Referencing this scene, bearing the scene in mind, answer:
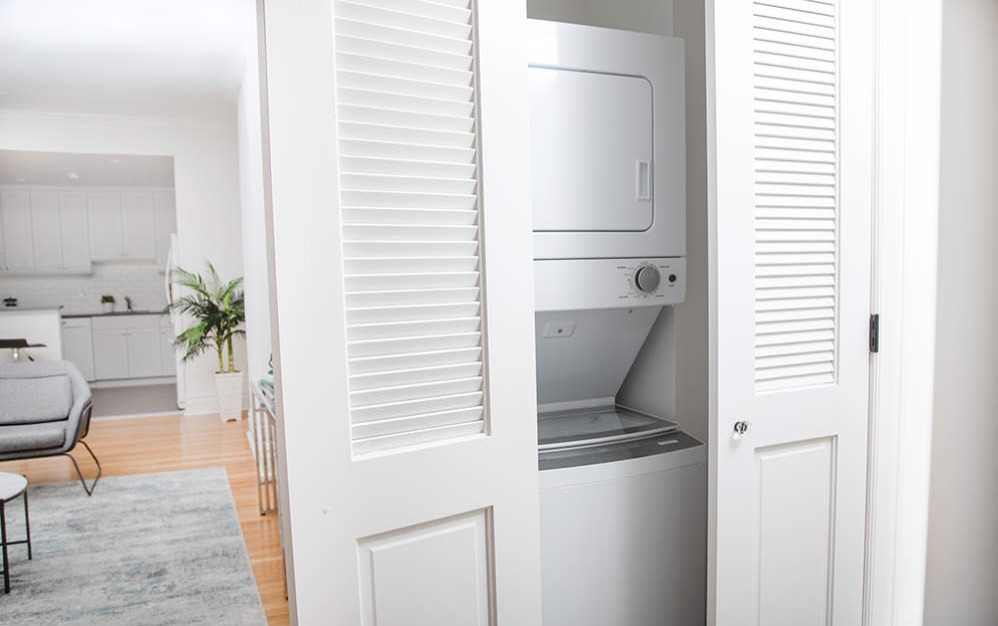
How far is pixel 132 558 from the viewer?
2.95 m

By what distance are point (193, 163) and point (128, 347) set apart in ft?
9.74

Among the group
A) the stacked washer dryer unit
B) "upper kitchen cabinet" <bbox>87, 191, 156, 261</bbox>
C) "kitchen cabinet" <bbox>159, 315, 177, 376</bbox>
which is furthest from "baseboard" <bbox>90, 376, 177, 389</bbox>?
the stacked washer dryer unit

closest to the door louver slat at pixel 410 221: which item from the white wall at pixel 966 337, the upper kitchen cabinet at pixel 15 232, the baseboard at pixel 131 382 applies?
the white wall at pixel 966 337

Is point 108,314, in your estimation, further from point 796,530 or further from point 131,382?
point 796,530

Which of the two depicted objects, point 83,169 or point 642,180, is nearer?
point 642,180

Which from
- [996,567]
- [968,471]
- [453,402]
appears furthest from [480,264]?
[996,567]

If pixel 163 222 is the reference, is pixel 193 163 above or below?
above

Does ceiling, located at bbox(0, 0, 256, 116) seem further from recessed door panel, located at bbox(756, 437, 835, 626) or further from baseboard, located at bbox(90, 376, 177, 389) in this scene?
recessed door panel, located at bbox(756, 437, 835, 626)

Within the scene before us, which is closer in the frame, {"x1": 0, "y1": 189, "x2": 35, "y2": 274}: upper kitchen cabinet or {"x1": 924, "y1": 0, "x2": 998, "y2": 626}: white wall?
{"x1": 924, "y1": 0, "x2": 998, "y2": 626}: white wall

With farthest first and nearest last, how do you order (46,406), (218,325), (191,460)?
(218,325)
(191,460)
(46,406)

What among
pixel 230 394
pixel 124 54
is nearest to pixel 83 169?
pixel 124 54

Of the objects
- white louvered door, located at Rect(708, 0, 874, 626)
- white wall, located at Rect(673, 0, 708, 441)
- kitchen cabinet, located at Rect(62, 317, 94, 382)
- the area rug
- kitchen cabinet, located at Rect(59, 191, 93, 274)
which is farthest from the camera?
kitchen cabinet, located at Rect(59, 191, 93, 274)

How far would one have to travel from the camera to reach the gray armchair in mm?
3664

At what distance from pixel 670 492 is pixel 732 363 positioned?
16.9 inches
